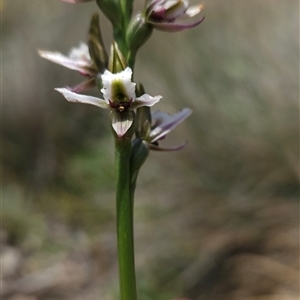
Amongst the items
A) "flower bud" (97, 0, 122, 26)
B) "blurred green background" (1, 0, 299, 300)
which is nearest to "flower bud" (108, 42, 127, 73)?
"flower bud" (97, 0, 122, 26)

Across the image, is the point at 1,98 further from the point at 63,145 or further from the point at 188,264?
the point at 188,264

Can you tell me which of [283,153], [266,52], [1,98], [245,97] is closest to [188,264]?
[283,153]

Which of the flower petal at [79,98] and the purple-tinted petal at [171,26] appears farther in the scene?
the purple-tinted petal at [171,26]

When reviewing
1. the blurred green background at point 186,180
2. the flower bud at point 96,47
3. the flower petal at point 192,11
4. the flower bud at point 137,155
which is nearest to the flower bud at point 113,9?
the flower bud at point 96,47

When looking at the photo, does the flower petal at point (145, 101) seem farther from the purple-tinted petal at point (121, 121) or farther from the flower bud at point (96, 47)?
the flower bud at point (96, 47)

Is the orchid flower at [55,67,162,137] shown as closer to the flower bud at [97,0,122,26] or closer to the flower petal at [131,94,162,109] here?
the flower petal at [131,94,162,109]
